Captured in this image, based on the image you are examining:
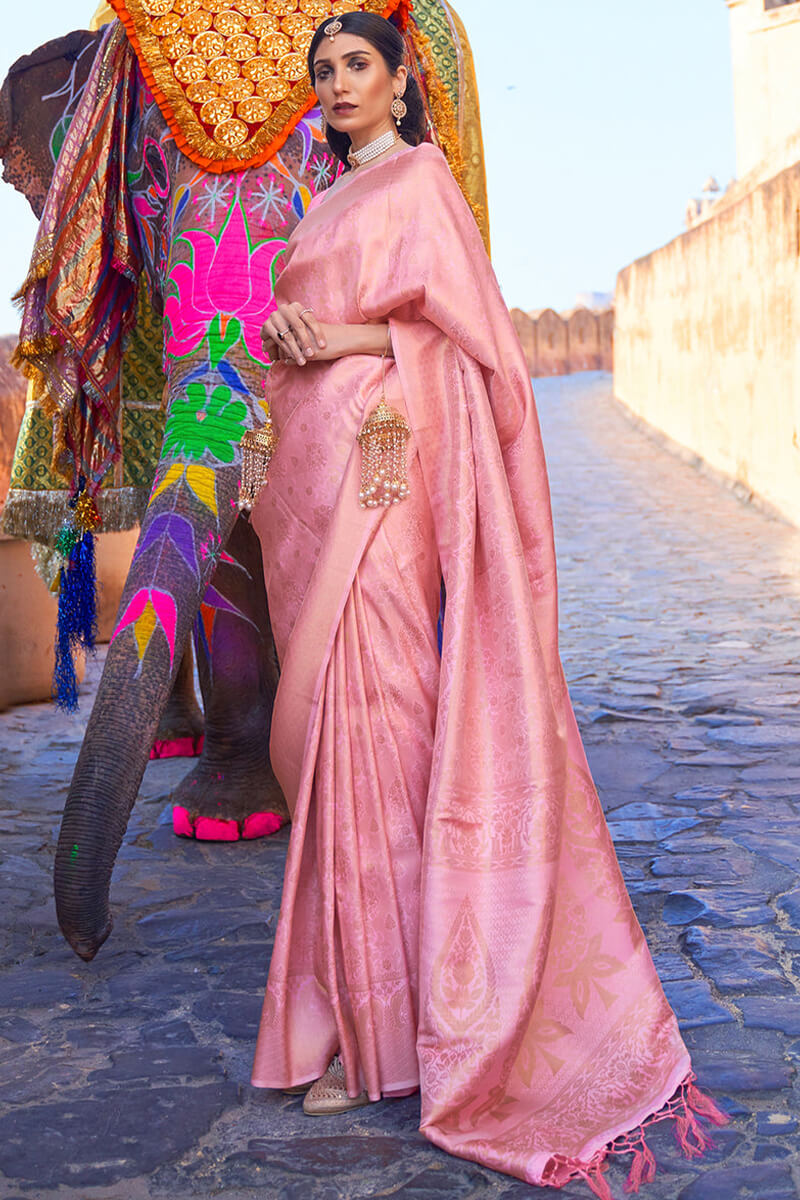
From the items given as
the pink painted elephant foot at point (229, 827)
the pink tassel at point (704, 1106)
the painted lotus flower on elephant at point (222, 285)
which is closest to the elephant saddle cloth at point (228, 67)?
the painted lotus flower on elephant at point (222, 285)

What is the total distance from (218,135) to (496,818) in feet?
6.83

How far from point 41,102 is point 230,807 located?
2232mm

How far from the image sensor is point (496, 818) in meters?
2.39

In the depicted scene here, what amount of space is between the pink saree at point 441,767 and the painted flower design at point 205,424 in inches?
24.9

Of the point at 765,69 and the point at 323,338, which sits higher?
the point at 765,69

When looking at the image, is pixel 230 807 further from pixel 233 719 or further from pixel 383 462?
pixel 383 462

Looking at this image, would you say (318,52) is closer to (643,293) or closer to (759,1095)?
(759,1095)

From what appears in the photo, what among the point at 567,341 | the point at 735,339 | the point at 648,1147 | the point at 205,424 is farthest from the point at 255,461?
the point at 567,341

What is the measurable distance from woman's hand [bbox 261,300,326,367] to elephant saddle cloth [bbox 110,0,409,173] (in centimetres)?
113

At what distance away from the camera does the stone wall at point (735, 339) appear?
35.7 feet

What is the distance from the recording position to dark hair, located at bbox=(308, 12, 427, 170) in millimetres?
2590

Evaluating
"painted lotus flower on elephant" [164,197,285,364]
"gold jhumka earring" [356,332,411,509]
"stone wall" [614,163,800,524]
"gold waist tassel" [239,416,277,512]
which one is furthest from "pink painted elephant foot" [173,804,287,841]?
"stone wall" [614,163,800,524]

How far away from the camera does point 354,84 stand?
2588 millimetres

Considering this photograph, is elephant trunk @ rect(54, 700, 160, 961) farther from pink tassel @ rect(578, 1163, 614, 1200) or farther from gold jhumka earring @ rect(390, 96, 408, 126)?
gold jhumka earring @ rect(390, 96, 408, 126)
